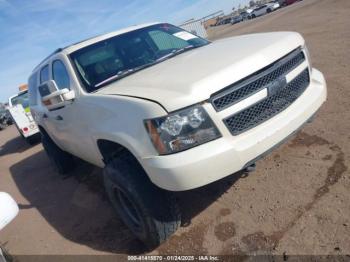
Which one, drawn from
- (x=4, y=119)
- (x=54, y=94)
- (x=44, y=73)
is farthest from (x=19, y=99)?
(x=4, y=119)

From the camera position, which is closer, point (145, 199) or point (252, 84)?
point (252, 84)

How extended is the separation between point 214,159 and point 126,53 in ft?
6.68

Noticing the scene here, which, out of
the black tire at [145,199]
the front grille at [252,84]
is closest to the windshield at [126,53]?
the black tire at [145,199]

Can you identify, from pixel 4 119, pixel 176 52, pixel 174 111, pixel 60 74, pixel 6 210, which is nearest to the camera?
pixel 6 210

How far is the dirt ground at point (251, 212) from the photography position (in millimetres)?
2629

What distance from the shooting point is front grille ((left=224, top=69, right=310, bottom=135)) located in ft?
8.01

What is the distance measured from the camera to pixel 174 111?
7.45 feet

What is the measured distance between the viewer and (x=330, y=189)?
2969 mm

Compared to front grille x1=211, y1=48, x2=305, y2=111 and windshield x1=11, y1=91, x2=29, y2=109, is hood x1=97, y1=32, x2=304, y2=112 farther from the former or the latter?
windshield x1=11, y1=91, x2=29, y2=109

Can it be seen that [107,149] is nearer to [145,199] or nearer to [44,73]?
[145,199]

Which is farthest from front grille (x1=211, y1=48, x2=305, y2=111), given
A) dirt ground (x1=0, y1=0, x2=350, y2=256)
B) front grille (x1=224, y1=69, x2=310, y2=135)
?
dirt ground (x1=0, y1=0, x2=350, y2=256)

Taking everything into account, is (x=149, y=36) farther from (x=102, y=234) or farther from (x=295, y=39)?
(x=102, y=234)

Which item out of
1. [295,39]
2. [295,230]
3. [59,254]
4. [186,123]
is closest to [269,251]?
[295,230]

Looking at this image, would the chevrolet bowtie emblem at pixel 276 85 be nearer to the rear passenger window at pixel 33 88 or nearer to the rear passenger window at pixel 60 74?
the rear passenger window at pixel 60 74
